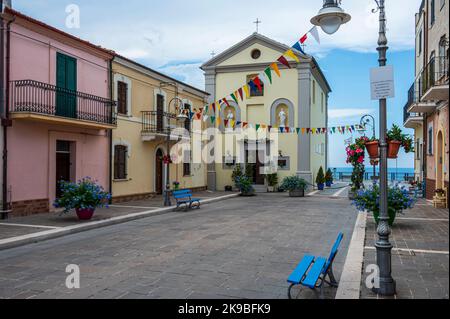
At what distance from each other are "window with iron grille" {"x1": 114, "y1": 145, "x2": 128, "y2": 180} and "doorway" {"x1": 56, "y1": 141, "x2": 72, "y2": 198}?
250cm

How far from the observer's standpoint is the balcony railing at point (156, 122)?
62.2 feet

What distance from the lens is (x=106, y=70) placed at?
1628 centimetres

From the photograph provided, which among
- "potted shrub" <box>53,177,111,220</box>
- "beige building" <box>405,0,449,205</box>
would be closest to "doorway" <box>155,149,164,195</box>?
"potted shrub" <box>53,177,111,220</box>

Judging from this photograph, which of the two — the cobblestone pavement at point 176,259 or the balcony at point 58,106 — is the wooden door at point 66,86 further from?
the cobblestone pavement at point 176,259

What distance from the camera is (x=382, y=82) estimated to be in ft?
16.6

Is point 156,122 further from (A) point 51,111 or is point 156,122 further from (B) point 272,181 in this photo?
(B) point 272,181

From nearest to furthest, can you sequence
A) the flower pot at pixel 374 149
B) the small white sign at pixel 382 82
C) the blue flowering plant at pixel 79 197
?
1. the small white sign at pixel 382 82
2. the flower pot at pixel 374 149
3. the blue flowering plant at pixel 79 197

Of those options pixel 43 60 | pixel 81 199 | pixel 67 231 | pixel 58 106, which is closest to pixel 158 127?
pixel 58 106

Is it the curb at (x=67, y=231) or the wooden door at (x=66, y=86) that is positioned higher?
the wooden door at (x=66, y=86)

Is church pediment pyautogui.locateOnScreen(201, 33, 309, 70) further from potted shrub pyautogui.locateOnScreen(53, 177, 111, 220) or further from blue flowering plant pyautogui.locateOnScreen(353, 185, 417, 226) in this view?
potted shrub pyautogui.locateOnScreen(53, 177, 111, 220)

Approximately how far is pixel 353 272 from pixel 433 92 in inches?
387

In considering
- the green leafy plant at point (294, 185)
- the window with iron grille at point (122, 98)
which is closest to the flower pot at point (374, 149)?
the window with iron grille at point (122, 98)

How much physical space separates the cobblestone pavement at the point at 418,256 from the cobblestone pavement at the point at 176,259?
884 mm

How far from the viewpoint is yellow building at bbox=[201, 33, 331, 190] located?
25344mm
